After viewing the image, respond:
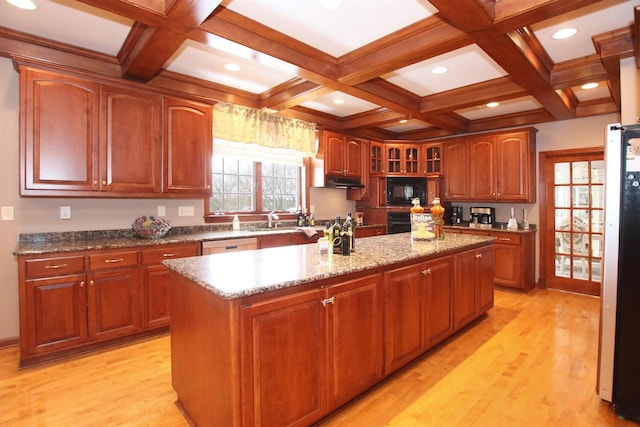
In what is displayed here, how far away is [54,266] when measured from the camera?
8.58 ft

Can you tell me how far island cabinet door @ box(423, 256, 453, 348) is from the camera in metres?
2.60

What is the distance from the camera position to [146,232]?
327 cm

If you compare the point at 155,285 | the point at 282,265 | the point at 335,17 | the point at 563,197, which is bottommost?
the point at 155,285

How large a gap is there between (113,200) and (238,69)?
5.95ft

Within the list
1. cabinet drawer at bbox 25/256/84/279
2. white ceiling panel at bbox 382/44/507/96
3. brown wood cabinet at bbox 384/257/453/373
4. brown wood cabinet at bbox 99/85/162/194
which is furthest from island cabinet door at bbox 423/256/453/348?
cabinet drawer at bbox 25/256/84/279

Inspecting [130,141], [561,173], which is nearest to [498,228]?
[561,173]

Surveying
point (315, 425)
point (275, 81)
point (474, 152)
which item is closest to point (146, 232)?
point (275, 81)

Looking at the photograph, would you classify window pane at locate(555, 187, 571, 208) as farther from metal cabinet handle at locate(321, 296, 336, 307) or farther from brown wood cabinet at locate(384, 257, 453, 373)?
metal cabinet handle at locate(321, 296, 336, 307)

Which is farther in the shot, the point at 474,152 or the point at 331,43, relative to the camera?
the point at 474,152

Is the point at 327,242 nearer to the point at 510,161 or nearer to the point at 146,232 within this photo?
the point at 146,232

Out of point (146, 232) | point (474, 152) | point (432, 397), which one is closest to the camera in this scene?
point (432, 397)

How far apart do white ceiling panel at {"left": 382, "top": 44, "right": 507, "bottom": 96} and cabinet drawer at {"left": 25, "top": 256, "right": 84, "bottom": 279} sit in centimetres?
331

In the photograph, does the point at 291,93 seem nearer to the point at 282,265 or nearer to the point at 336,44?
the point at 336,44

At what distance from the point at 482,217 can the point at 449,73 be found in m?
2.76
